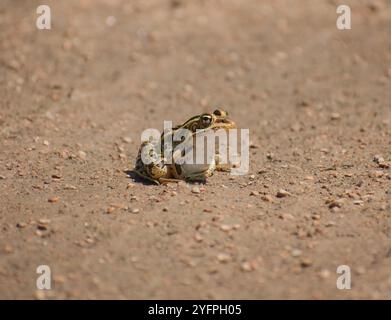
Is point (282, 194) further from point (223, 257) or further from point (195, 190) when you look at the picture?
point (223, 257)

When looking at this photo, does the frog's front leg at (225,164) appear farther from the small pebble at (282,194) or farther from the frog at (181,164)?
the small pebble at (282,194)

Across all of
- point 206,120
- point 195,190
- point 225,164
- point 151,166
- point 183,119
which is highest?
point 183,119

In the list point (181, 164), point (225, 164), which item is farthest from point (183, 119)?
point (181, 164)

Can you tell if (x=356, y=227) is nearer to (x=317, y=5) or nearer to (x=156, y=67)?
(x=156, y=67)

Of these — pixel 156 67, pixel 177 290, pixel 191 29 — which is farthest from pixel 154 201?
pixel 191 29

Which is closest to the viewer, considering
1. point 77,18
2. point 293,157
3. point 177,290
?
point 177,290

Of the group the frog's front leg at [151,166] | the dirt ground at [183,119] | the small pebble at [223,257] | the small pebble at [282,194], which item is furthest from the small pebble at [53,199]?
the small pebble at [282,194]

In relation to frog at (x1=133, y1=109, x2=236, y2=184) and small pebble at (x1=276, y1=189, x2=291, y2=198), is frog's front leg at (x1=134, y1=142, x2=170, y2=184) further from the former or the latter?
small pebble at (x1=276, y1=189, x2=291, y2=198)
